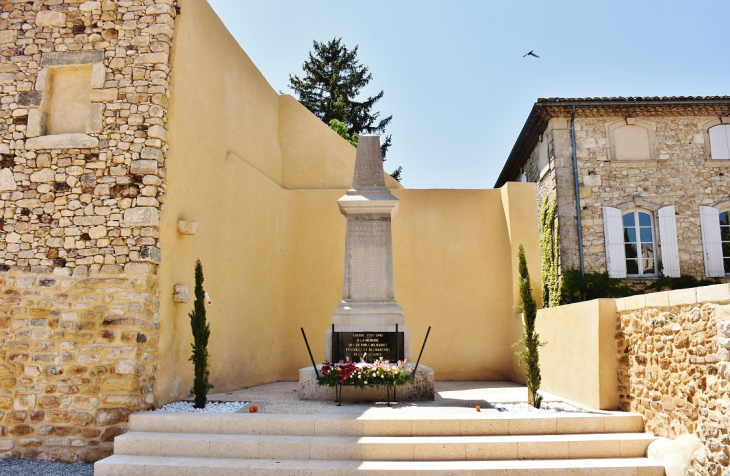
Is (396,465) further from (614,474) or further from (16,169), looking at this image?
(16,169)

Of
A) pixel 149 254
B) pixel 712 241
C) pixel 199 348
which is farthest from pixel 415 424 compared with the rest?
pixel 712 241

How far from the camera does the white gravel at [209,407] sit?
685 cm

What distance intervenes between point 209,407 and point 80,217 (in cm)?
305

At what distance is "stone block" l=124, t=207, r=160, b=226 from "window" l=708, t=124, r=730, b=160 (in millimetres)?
14614

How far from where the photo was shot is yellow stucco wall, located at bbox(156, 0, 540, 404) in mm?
9719

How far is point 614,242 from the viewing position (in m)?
14.7

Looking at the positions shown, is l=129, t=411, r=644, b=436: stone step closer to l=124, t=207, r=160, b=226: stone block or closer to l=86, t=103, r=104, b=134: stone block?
l=124, t=207, r=160, b=226: stone block

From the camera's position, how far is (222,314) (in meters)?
9.24

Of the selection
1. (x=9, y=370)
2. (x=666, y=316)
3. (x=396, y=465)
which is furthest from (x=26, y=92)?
(x=666, y=316)

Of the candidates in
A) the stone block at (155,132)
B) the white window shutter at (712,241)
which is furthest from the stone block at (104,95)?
the white window shutter at (712,241)

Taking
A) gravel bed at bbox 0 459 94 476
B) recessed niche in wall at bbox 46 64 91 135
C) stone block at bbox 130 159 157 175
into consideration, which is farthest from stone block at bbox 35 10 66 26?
gravel bed at bbox 0 459 94 476

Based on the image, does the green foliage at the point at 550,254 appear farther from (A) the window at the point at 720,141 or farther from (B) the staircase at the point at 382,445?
(B) the staircase at the point at 382,445

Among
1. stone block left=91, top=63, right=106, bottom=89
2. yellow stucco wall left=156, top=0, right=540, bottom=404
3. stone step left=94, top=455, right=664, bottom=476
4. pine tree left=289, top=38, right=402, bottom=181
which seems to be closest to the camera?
stone step left=94, top=455, right=664, bottom=476

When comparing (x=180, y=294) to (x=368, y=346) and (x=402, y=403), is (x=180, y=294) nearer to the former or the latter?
(x=368, y=346)
